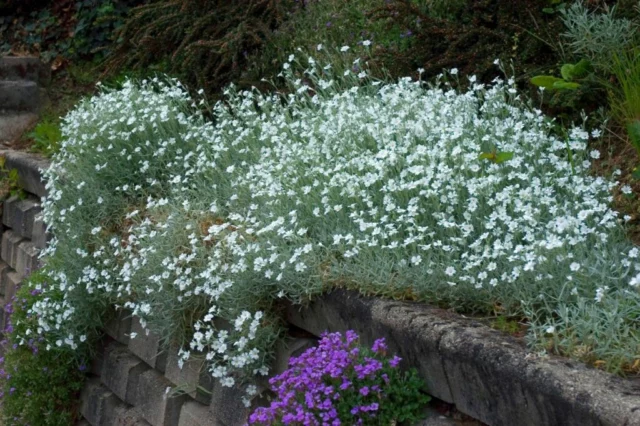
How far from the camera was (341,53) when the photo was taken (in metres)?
5.46

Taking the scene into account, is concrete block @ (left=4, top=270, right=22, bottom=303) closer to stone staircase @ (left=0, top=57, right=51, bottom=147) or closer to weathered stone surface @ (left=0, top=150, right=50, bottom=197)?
weathered stone surface @ (left=0, top=150, right=50, bottom=197)

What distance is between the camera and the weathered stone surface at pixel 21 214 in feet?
21.4

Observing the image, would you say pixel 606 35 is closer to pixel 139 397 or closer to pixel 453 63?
pixel 453 63

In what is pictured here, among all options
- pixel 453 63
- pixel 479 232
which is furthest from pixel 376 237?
pixel 453 63

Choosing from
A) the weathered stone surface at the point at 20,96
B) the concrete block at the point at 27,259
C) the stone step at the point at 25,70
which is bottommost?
the concrete block at the point at 27,259

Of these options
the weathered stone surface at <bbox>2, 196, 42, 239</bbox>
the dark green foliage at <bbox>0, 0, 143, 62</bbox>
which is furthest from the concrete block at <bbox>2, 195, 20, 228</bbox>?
the dark green foliage at <bbox>0, 0, 143, 62</bbox>

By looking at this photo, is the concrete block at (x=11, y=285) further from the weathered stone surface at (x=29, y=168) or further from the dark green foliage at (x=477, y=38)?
the dark green foliage at (x=477, y=38)

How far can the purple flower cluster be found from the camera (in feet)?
9.56

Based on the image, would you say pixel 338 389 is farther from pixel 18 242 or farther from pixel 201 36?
pixel 18 242

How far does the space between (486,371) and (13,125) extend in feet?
21.3

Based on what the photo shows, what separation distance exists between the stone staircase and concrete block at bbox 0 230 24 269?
1173 mm

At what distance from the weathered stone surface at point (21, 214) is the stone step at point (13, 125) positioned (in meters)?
1.20

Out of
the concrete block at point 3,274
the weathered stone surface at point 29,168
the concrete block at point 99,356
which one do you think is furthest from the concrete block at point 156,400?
the concrete block at point 3,274

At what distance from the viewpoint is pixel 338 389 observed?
2959 millimetres
